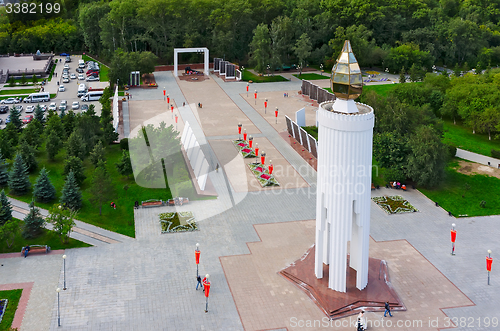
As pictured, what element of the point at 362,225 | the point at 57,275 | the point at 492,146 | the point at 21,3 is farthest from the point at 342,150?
the point at 21,3

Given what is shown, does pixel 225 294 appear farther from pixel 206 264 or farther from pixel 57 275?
pixel 57 275

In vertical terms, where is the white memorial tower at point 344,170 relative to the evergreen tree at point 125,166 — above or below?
above

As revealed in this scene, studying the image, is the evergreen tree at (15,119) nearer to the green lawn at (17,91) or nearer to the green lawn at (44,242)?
the green lawn at (17,91)

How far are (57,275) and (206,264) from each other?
27.0 ft

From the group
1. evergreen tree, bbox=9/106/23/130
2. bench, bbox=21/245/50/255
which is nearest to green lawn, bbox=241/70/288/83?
evergreen tree, bbox=9/106/23/130

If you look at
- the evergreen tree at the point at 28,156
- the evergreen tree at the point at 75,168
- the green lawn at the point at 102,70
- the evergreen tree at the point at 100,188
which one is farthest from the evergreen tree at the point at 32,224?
the green lawn at the point at 102,70

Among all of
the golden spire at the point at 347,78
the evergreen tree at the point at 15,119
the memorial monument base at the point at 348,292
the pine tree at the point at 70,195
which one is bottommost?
the memorial monument base at the point at 348,292

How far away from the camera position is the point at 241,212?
39.8 m

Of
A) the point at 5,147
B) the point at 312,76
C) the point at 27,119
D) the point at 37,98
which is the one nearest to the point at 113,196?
the point at 5,147

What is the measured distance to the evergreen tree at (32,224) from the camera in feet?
118

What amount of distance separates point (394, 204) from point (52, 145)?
93.2ft

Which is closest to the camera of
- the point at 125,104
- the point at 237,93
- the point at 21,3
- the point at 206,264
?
the point at 206,264

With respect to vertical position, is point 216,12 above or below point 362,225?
above

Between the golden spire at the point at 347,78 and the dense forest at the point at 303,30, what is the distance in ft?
182
